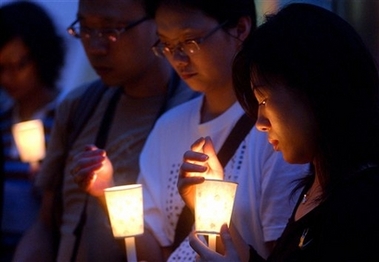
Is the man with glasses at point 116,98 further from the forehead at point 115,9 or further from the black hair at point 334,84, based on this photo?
the black hair at point 334,84

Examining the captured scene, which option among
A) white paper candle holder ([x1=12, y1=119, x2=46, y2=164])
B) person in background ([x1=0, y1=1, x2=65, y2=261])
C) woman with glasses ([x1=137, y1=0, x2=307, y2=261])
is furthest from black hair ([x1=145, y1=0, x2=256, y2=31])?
person in background ([x1=0, y1=1, x2=65, y2=261])

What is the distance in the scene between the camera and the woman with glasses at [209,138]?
3311mm

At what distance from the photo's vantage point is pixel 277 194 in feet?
10.8

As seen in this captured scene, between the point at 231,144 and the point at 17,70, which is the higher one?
the point at 231,144

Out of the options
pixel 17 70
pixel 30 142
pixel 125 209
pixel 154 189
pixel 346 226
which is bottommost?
pixel 30 142

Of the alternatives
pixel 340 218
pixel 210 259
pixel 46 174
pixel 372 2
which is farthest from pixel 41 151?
pixel 340 218

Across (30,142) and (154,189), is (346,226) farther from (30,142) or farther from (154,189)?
(30,142)

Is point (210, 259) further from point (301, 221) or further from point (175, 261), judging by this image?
point (175, 261)

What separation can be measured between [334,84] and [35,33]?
3489 millimetres

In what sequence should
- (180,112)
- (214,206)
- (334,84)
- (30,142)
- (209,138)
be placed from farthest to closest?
(30,142), (180,112), (209,138), (214,206), (334,84)

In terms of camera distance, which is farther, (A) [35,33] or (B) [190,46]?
(A) [35,33]

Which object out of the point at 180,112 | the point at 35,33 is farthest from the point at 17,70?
the point at 180,112

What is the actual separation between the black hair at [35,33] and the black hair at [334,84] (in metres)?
3.21

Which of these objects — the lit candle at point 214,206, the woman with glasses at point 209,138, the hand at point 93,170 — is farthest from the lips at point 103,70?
the lit candle at point 214,206
